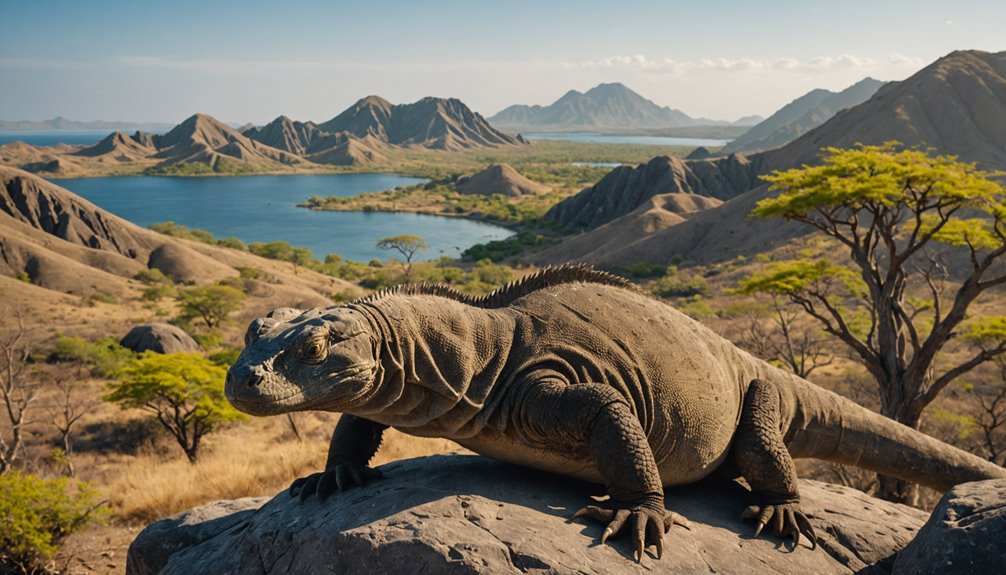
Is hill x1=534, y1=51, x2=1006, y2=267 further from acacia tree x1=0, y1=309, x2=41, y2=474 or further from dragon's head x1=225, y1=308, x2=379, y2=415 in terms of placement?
dragon's head x1=225, y1=308, x2=379, y2=415

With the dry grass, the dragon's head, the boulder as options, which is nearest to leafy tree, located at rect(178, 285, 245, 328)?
the boulder

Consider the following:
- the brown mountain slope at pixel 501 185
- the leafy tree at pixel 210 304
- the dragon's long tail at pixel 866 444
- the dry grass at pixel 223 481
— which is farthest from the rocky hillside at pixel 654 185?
the dragon's long tail at pixel 866 444

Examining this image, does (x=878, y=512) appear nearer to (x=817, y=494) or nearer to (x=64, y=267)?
(x=817, y=494)

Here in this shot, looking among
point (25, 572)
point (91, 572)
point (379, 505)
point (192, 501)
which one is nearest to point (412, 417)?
point (379, 505)

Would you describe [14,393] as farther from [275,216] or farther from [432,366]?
[275,216]

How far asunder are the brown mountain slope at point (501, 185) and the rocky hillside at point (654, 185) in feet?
125

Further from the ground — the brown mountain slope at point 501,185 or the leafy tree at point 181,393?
the brown mountain slope at point 501,185

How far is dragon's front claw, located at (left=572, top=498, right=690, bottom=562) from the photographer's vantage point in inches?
183

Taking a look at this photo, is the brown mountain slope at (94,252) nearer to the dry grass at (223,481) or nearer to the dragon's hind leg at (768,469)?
the dry grass at (223,481)

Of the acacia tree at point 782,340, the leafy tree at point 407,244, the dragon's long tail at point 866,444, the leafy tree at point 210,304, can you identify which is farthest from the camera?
the leafy tree at point 407,244

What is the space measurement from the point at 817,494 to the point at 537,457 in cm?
348

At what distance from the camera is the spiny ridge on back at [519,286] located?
17.6 feet

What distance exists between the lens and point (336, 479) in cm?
569

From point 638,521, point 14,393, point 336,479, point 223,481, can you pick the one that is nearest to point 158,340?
point 14,393
